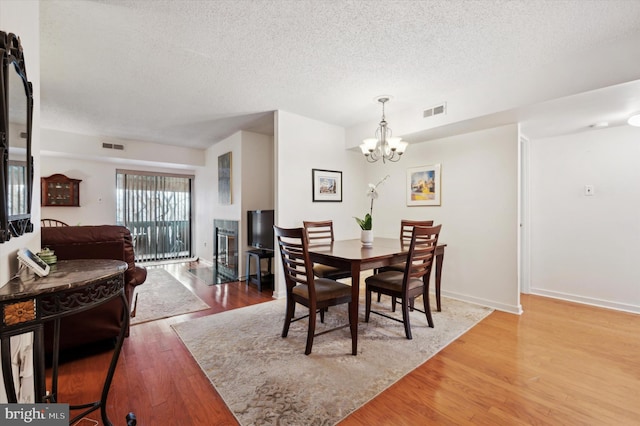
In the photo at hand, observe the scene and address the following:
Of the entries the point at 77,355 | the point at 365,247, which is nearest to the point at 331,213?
the point at 365,247

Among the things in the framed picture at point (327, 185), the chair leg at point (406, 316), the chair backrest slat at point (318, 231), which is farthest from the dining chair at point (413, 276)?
the framed picture at point (327, 185)

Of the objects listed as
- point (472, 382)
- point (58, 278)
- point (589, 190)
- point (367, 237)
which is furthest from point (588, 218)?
point (58, 278)

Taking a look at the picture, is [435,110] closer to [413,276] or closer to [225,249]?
[413,276]

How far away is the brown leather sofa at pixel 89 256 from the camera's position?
6.59 ft

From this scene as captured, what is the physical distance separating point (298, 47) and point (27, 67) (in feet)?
5.58

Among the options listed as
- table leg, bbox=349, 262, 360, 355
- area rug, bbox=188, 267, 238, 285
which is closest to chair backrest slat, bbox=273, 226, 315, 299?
table leg, bbox=349, 262, 360, 355

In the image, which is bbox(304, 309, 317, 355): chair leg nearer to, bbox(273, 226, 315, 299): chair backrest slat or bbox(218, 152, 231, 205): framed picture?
bbox(273, 226, 315, 299): chair backrest slat

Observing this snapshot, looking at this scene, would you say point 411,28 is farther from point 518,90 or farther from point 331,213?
point 331,213

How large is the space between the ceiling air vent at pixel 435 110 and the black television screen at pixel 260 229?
2505 millimetres

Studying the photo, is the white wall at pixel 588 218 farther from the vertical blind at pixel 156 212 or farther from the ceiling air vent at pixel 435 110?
the vertical blind at pixel 156 212

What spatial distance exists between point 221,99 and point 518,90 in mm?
3232

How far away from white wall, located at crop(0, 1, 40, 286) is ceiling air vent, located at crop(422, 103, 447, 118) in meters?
3.44

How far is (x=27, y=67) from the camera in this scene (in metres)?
1.42

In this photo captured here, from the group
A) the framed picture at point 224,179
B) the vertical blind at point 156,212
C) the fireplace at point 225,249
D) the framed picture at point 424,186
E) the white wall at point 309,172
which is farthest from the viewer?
the vertical blind at point 156,212
